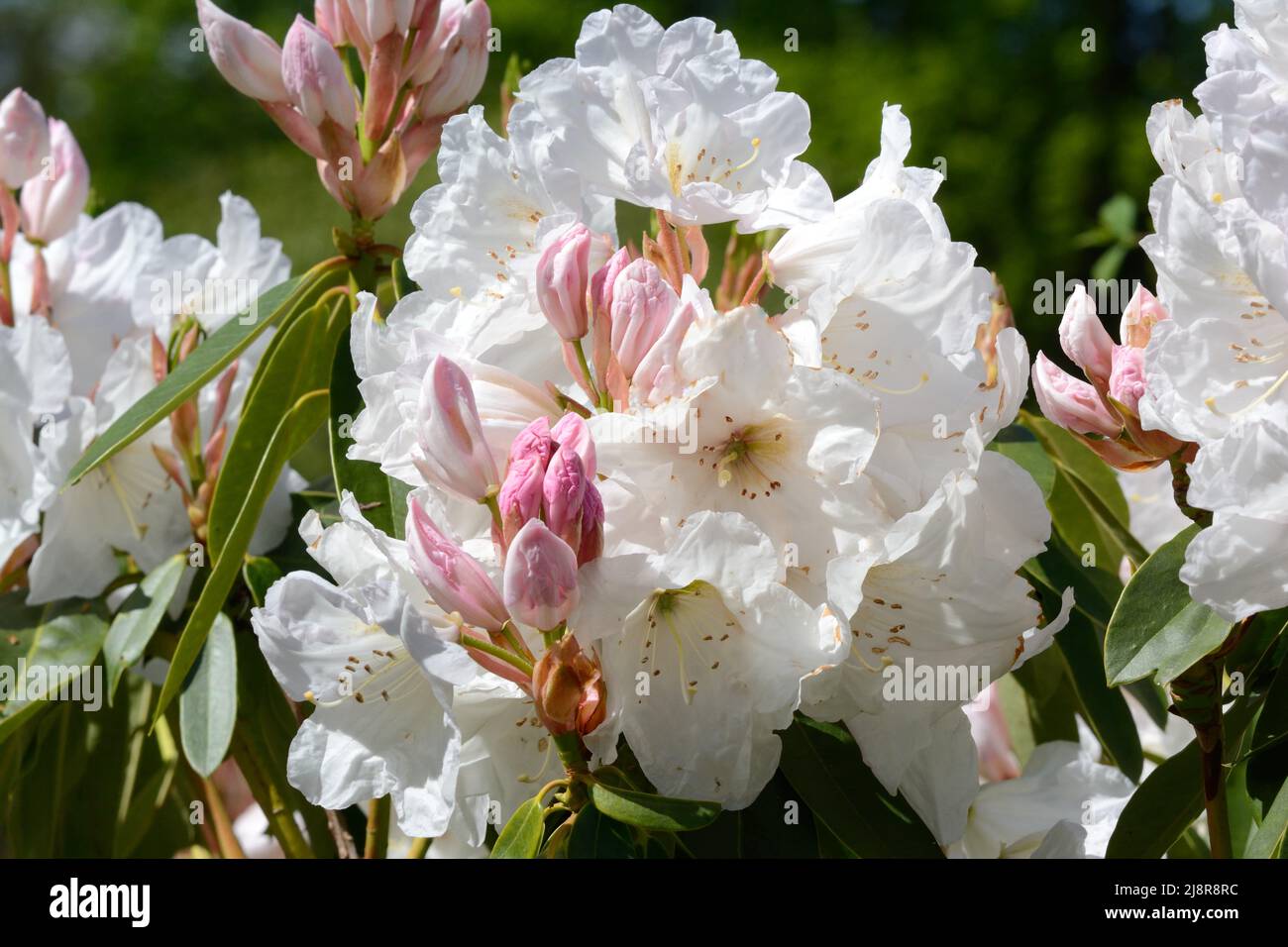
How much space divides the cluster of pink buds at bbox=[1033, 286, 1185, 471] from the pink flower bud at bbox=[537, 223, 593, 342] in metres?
0.27

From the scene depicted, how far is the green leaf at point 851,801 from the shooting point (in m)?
0.78

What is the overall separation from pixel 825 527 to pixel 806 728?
0.15m

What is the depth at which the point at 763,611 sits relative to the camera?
0.68 m

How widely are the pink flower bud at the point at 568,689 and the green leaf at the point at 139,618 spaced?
0.41 metres

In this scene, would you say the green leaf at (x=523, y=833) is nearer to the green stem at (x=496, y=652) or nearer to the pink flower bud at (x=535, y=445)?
the green stem at (x=496, y=652)

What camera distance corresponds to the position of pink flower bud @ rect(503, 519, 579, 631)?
2.06 feet

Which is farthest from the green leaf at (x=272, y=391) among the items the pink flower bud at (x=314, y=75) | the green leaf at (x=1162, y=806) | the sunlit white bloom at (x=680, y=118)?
the green leaf at (x=1162, y=806)

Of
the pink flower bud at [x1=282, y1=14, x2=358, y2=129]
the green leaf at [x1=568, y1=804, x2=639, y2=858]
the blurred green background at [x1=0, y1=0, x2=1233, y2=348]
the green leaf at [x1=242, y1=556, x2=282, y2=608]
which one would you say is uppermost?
the blurred green background at [x1=0, y1=0, x2=1233, y2=348]

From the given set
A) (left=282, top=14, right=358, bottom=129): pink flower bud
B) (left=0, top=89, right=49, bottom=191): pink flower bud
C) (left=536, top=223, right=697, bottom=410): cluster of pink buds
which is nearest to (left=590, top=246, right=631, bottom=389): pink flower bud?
(left=536, top=223, right=697, bottom=410): cluster of pink buds

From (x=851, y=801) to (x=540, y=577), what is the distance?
0.85ft

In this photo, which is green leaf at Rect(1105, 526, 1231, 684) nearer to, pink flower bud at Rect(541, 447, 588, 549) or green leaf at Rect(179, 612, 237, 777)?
pink flower bud at Rect(541, 447, 588, 549)

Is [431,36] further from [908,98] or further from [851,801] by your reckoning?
[908,98]

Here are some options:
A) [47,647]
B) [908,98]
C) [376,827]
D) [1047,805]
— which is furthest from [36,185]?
[908,98]

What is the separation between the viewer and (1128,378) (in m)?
0.74
